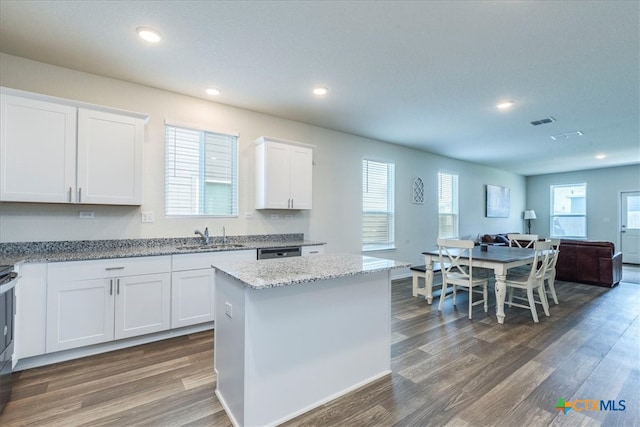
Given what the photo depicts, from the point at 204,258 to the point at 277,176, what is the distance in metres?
1.43

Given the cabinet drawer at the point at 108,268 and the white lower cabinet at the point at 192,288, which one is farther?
the white lower cabinet at the point at 192,288

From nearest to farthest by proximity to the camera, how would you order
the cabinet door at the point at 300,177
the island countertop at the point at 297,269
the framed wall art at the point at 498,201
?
the island countertop at the point at 297,269
the cabinet door at the point at 300,177
the framed wall art at the point at 498,201

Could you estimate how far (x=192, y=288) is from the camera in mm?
3123

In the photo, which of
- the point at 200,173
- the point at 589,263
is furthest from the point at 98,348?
the point at 589,263

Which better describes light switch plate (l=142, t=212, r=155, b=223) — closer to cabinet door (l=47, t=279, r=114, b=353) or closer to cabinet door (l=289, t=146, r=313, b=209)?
cabinet door (l=47, t=279, r=114, b=353)

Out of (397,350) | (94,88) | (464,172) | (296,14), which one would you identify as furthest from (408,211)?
(94,88)

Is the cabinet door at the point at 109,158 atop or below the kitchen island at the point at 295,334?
atop

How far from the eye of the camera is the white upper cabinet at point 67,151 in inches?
99.4

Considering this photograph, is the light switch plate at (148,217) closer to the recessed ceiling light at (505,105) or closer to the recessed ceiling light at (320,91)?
the recessed ceiling light at (320,91)

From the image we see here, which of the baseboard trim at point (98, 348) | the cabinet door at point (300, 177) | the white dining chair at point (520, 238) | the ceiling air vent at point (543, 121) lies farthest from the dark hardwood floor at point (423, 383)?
the ceiling air vent at point (543, 121)

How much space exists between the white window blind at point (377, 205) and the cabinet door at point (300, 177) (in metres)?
1.50

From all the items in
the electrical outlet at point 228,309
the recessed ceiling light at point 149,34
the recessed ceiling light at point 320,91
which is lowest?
the electrical outlet at point 228,309

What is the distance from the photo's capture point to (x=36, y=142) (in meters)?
2.61

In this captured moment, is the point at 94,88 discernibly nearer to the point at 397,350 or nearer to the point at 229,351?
the point at 229,351
